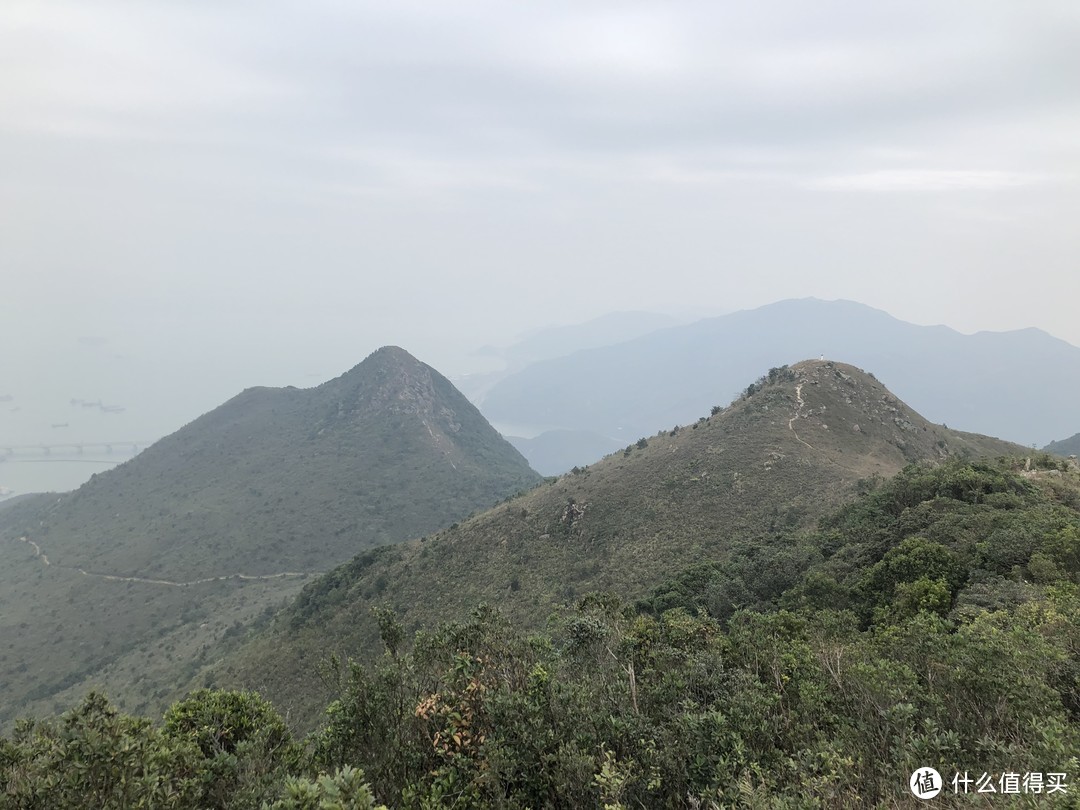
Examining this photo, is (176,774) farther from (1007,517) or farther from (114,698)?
(114,698)

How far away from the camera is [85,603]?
232 feet

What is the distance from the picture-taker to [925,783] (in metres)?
8.33

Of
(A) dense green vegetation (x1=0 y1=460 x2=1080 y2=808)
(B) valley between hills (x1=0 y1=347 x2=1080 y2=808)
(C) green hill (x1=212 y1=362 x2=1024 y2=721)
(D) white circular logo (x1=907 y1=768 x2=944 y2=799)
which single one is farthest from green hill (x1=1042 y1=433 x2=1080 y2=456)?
(D) white circular logo (x1=907 y1=768 x2=944 y2=799)

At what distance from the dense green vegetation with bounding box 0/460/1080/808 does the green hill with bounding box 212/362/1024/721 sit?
2263 centimetres

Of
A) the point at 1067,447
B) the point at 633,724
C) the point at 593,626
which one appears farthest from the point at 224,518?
the point at 1067,447

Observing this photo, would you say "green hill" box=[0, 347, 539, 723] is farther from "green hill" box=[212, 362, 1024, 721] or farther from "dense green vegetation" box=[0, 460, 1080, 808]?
"dense green vegetation" box=[0, 460, 1080, 808]

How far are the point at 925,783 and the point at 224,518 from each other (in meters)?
103

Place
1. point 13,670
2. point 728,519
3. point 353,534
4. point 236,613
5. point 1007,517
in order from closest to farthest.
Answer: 1. point 1007,517
2. point 728,519
3. point 13,670
4. point 236,613
5. point 353,534

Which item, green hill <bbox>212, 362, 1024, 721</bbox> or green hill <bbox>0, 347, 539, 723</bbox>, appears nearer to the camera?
green hill <bbox>212, 362, 1024, 721</bbox>

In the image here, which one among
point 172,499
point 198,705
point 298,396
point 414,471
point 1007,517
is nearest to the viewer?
point 198,705

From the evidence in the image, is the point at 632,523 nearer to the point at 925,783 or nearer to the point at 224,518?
the point at 925,783

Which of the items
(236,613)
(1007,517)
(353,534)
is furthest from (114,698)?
(1007,517)

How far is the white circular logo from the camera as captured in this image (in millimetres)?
8069

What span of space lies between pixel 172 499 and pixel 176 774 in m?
110
